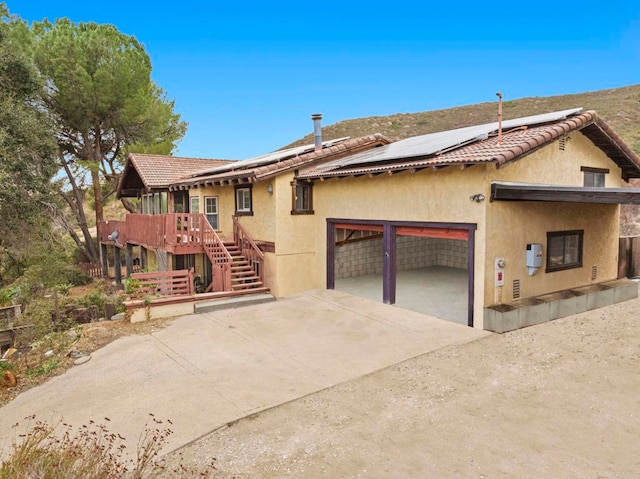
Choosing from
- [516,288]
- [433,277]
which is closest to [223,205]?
[433,277]

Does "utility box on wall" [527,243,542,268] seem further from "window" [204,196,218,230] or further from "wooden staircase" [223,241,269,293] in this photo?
"window" [204,196,218,230]

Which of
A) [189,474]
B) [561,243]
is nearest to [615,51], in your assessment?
[561,243]

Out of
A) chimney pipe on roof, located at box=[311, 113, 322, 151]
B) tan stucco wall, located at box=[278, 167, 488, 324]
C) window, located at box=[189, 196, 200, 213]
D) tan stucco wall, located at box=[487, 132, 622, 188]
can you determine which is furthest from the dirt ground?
window, located at box=[189, 196, 200, 213]

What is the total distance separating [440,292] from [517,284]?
381 cm

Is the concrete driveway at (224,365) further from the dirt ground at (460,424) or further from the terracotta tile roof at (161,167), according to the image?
the terracotta tile roof at (161,167)

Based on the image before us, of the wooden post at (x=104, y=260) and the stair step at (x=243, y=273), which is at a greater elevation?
the stair step at (x=243, y=273)

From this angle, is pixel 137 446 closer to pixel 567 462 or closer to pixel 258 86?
pixel 567 462

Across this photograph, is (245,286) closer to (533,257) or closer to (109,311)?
(109,311)

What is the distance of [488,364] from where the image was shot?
8211 mm

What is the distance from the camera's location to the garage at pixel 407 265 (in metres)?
11.5

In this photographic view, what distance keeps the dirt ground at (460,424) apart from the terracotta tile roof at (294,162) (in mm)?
8000

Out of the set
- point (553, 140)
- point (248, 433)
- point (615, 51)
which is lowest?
point (248, 433)

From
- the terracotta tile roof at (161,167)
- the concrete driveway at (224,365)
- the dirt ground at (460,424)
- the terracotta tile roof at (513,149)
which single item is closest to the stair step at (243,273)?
the concrete driveway at (224,365)

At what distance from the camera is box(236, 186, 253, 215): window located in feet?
53.0
